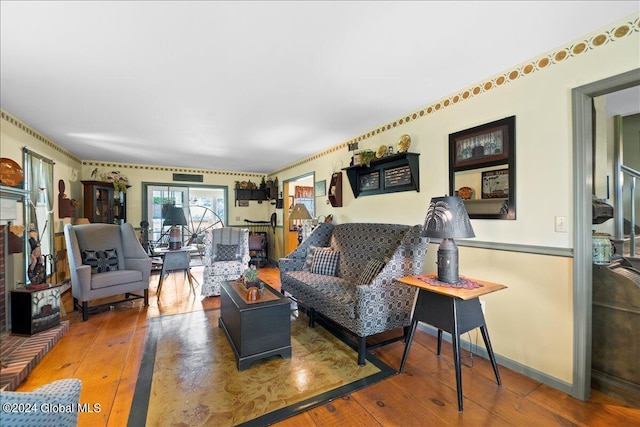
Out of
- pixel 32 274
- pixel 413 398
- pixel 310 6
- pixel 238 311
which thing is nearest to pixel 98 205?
pixel 32 274

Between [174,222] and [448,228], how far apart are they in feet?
12.1

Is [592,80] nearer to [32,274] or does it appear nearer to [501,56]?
→ [501,56]

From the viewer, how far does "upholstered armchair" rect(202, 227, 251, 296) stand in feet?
13.1

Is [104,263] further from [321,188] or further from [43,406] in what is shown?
[43,406]

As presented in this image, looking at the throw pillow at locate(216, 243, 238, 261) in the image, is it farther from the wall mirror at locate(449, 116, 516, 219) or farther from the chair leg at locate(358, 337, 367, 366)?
the wall mirror at locate(449, 116, 516, 219)

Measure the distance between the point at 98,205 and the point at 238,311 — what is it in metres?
4.64

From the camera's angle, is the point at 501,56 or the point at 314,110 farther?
the point at 314,110

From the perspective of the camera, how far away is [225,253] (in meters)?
4.34

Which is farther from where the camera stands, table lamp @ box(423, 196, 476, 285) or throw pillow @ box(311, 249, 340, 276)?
throw pillow @ box(311, 249, 340, 276)

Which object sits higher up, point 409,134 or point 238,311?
point 409,134

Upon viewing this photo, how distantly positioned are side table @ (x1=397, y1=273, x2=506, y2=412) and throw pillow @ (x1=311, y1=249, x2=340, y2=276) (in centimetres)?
131

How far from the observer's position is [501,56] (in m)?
2.01

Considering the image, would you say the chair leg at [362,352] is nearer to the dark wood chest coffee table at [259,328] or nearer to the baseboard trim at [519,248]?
the dark wood chest coffee table at [259,328]

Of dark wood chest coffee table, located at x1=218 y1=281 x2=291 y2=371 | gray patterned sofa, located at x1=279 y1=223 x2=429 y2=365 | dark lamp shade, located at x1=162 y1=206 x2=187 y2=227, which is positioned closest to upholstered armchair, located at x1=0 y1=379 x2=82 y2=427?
dark wood chest coffee table, located at x1=218 y1=281 x2=291 y2=371
